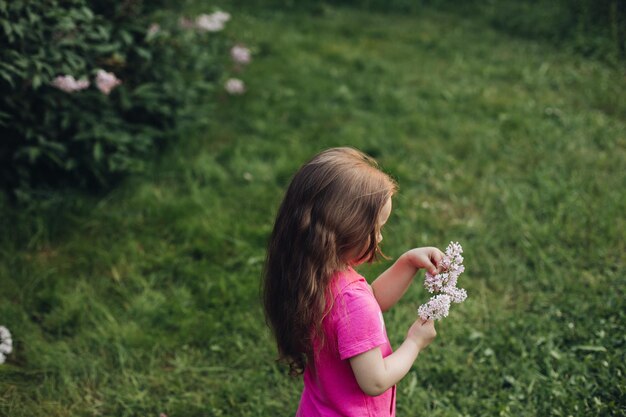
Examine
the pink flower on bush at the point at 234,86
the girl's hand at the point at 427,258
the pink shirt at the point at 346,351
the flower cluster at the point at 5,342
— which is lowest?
the flower cluster at the point at 5,342

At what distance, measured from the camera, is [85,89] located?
376 cm

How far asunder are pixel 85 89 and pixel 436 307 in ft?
9.05

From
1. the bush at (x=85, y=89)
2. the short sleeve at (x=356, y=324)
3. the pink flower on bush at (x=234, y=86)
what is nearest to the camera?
the short sleeve at (x=356, y=324)

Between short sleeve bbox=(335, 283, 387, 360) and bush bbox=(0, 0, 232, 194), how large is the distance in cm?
221

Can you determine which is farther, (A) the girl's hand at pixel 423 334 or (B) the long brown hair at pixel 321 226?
(A) the girl's hand at pixel 423 334

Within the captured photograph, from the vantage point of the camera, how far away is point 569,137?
Result: 15.3ft

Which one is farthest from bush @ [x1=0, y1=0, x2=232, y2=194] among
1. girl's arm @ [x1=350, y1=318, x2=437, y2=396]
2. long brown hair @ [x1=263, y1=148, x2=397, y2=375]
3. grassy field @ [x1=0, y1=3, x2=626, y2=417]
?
girl's arm @ [x1=350, y1=318, x2=437, y2=396]

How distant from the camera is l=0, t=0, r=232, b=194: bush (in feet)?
11.0

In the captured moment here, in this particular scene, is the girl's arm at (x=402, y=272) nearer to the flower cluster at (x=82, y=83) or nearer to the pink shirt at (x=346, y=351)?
the pink shirt at (x=346, y=351)

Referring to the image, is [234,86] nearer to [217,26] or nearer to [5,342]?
[217,26]

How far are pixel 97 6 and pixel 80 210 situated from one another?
1307 millimetres

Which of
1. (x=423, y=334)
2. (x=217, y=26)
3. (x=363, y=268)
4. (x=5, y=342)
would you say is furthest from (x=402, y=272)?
(x=217, y=26)

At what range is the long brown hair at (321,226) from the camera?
72.2 inches

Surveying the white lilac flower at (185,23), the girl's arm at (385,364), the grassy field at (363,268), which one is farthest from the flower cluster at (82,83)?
the girl's arm at (385,364)
